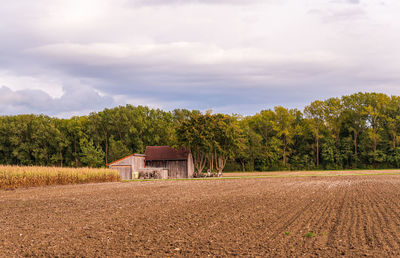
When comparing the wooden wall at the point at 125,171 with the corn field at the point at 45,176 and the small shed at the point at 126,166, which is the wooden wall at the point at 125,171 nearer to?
the small shed at the point at 126,166

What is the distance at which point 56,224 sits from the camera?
13234 millimetres

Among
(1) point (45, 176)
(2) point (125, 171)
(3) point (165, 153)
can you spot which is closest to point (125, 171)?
(2) point (125, 171)

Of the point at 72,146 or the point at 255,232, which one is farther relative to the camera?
the point at 72,146

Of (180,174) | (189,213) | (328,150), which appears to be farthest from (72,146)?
(189,213)

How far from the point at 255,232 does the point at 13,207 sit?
12.3 metres

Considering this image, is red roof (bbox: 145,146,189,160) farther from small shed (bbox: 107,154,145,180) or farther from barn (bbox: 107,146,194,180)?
small shed (bbox: 107,154,145,180)

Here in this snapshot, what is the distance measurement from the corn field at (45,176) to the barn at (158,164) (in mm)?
9786

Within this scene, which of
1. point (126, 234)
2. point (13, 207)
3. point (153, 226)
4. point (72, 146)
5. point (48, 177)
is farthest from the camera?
point (72, 146)

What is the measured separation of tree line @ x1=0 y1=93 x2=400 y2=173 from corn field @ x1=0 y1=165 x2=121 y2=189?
35209 millimetres

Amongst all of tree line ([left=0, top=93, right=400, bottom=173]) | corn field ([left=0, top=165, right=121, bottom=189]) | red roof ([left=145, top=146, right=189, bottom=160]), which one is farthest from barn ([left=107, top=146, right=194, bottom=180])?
tree line ([left=0, top=93, right=400, bottom=173])

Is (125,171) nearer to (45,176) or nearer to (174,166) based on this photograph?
(174,166)

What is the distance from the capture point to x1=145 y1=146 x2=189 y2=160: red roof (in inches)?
2238

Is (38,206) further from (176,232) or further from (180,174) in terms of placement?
(180,174)

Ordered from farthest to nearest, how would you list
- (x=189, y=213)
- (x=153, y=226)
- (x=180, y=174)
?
1. (x=180, y=174)
2. (x=189, y=213)
3. (x=153, y=226)
